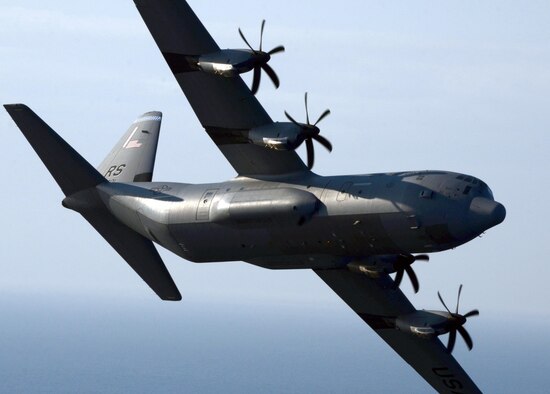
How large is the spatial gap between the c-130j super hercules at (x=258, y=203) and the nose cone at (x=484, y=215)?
39 millimetres

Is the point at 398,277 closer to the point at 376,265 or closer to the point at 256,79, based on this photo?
the point at 376,265

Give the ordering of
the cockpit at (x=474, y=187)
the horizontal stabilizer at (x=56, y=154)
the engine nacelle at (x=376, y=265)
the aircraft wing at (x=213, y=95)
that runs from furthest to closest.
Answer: the horizontal stabilizer at (x=56, y=154) < the engine nacelle at (x=376, y=265) < the aircraft wing at (x=213, y=95) < the cockpit at (x=474, y=187)

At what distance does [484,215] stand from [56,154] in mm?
19732

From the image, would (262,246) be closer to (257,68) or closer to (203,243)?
(203,243)

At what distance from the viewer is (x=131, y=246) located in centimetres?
5294

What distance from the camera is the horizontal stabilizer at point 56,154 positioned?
50.3 m

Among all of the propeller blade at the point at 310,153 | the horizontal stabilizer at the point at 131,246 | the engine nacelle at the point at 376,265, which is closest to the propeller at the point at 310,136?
the propeller blade at the point at 310,153

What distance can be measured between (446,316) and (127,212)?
15.7 meters

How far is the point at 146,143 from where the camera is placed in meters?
55.2

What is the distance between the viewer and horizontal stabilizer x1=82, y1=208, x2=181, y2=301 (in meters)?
52.8

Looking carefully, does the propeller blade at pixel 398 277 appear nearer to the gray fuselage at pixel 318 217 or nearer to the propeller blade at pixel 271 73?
the gray fuselage at pixel 318 217

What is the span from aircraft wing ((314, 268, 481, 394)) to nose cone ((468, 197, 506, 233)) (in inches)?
414

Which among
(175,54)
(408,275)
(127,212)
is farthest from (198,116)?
(408,275)

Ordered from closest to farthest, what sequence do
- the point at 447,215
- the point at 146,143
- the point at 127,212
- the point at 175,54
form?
the point at 447,215
the point at 175,54
the point at 127,212
the point at 146,143
